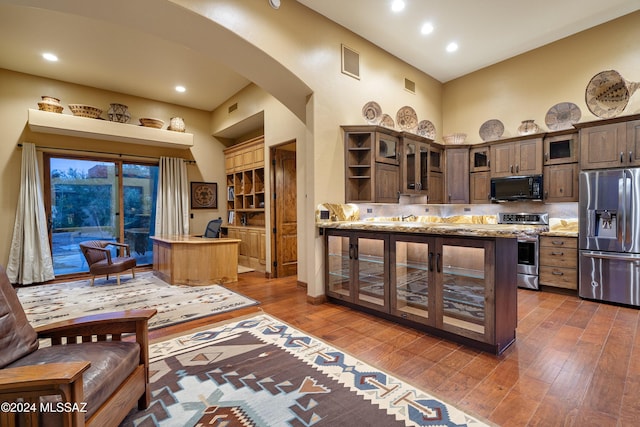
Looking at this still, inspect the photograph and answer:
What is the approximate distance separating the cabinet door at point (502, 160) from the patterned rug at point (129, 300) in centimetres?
468

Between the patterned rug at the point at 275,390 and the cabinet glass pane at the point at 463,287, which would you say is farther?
the cabinet glass pane at the point at 463,287

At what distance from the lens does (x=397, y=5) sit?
12.4ft

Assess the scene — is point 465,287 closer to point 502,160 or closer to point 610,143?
point 610,143

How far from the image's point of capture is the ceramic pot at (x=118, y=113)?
5.80m

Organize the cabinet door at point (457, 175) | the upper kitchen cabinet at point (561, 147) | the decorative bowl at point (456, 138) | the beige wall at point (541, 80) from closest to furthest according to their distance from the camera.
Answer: the beige wall at point (541, 80), the upper kitchen cabinet at point (561, 147), the cabinet door at point (457, 175), the decorative bowl at point (456, 138)

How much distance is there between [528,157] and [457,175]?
1.15m

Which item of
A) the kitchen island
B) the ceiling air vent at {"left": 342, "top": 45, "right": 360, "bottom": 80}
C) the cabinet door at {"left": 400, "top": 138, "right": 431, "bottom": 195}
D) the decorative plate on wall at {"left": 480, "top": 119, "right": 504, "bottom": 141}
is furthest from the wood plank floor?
the ceiling air vent at {"left": 342, "top": 45, "right": 360, "bottom": 80}

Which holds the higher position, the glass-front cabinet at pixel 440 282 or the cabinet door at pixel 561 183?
the cabinet door at pixel 561 183

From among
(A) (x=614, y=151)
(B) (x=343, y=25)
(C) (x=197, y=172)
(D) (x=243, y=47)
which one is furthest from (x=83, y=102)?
(A) (x=614, y=151)

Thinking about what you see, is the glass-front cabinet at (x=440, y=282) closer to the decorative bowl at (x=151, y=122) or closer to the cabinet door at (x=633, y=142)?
the cabinet door at (x=633, y=142)

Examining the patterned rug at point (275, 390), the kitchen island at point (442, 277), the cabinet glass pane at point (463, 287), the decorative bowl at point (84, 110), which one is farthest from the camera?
the decorative bowl at point (84, 110)

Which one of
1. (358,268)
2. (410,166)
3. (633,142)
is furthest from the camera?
(410,166)

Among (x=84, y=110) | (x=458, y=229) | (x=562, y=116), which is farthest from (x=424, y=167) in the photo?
(x=84, y=110)

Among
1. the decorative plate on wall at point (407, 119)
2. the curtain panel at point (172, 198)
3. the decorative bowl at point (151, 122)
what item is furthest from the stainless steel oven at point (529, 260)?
the decorative bowl at point (151, 122)
